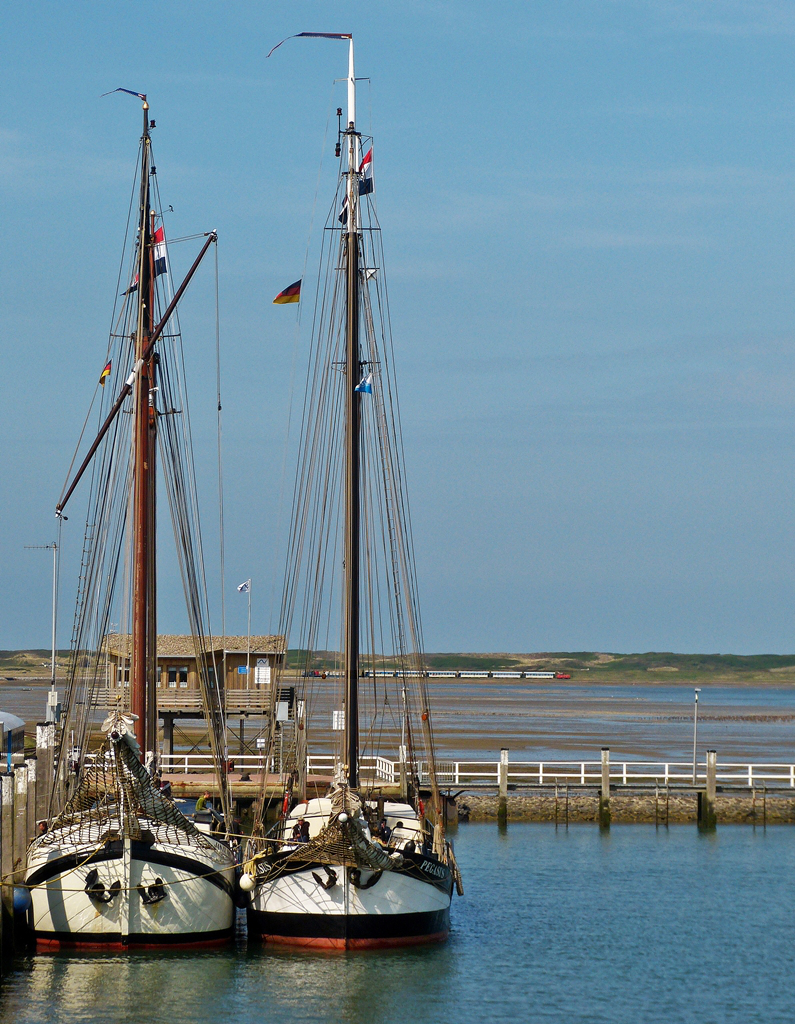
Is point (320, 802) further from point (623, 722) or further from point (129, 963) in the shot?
point (623, 722)

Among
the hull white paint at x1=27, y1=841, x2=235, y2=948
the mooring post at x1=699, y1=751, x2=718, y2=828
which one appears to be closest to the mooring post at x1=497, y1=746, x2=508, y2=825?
the mooring post at x1=699, y1=751, x2=718, y2=828

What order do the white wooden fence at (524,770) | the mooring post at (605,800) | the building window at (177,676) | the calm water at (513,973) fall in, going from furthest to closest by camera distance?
the building window at (177,676), the white wooden fence at (524,770), the mooring post at (605,800), the calm water at (513,973)

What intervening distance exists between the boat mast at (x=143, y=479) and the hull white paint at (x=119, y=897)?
5493 mm

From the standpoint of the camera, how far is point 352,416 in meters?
33.9

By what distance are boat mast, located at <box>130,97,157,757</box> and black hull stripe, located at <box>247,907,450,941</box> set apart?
6.34 m

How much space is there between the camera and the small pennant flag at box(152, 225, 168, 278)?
3822 centimetres

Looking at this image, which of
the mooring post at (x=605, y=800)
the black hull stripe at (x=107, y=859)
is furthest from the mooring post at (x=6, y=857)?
the mooring post at (x=605, y=800)

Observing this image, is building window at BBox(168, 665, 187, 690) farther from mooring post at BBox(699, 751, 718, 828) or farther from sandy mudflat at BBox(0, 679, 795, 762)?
mooring post at BBox(699, 751, 718, 828)

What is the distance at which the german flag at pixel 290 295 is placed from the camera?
3791 centimetres

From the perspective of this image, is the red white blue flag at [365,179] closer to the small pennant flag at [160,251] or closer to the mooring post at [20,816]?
the small pennant flag at [160,251]

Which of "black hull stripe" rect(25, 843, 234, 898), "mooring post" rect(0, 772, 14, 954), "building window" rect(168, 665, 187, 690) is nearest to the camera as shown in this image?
"mooring post" rect(0, 772, 14, 954)

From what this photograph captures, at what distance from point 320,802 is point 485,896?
19.3ft

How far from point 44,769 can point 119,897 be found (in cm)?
700

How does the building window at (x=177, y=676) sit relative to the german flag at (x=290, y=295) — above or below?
below
